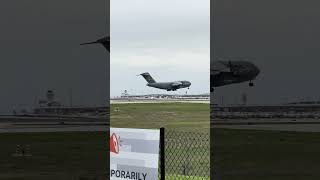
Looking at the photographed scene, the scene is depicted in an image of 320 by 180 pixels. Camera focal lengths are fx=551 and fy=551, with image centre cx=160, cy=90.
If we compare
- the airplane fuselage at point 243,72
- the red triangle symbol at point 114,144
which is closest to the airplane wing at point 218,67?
the airplane fuselage at point 243,72

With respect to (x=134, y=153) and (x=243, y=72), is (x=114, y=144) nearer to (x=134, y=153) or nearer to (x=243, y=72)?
(x=134, y=153)

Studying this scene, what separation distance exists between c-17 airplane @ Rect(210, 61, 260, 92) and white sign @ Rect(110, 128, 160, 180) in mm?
20221

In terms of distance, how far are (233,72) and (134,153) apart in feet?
99.7

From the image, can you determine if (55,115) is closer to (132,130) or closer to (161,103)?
(161,103)

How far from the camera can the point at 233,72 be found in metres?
34.8

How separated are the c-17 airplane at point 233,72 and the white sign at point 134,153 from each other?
A: 20.2 meters

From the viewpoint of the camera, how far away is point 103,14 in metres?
7.44

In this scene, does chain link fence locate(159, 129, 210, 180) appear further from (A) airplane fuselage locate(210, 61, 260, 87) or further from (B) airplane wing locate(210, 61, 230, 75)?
(A) airplane fuselage locate(210, 61, 260, 87)

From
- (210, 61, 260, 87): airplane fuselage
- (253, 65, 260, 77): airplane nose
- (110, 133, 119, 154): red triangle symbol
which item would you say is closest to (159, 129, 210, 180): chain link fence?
(110, 133, 119, 154): red triangle symbol

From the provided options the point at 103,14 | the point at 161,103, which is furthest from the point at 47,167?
the point at 161,103

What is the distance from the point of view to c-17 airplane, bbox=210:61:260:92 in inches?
1078

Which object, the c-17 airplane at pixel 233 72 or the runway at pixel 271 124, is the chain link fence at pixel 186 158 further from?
the runway at pixel 271 124

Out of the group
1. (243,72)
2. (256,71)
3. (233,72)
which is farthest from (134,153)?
(256,71)

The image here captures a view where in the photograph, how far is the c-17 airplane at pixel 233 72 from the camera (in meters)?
27.4
